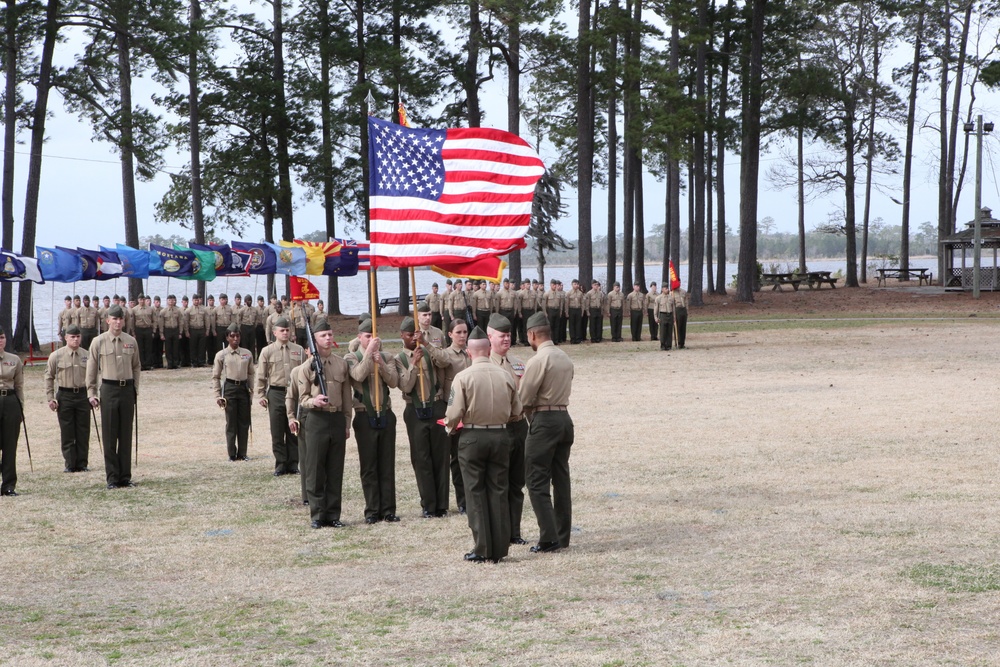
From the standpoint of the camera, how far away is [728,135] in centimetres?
4509

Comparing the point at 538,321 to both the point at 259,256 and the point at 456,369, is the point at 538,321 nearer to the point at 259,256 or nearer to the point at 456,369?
the point at 456,369

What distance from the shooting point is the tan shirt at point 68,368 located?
13.6 meters

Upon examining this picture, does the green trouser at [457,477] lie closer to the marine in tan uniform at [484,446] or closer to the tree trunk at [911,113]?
the marine in tan uniform at [484,446]

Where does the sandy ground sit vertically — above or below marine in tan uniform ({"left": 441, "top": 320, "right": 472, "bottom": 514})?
below

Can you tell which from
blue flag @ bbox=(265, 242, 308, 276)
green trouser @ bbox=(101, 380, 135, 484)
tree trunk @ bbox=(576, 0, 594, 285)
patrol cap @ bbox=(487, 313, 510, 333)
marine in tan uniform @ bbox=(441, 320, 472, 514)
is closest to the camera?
patrol cap @ bbox=(487, 313, 510, 333)

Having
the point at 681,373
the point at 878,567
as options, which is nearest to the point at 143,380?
the point at 681,373

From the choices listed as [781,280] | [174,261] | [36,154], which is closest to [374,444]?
[174,261]

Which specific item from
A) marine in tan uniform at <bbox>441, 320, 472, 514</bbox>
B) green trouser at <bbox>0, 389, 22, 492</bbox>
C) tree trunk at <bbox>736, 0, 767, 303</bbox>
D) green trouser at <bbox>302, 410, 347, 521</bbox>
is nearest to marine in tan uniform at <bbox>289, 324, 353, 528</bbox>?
green trouser at <bbox>302, 410, 347, 521</bbox>

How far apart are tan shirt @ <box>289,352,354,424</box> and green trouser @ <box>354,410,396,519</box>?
19 cm

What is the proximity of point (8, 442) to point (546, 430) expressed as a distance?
257 inches

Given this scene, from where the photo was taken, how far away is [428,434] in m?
10.6

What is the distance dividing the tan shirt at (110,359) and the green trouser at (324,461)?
3.73m

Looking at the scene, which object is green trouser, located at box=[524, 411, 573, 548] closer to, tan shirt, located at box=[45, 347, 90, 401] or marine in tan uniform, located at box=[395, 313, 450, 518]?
marine in tan uniform, located at box=[395, 313, 450, 518]

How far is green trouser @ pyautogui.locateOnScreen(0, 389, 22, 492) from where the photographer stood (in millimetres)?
12250
